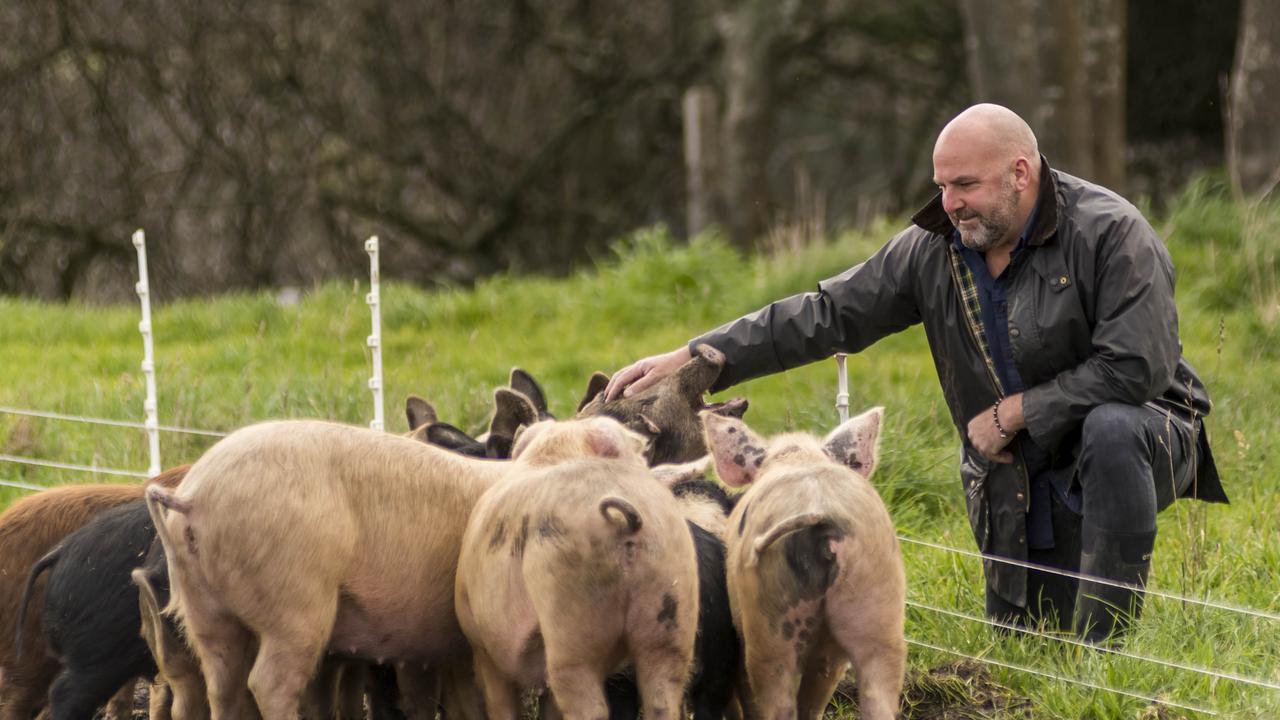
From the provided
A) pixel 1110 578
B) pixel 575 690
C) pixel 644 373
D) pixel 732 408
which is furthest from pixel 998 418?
pixel 575 690

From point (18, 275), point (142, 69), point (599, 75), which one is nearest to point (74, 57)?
point (142, 69)

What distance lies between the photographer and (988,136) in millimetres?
5379

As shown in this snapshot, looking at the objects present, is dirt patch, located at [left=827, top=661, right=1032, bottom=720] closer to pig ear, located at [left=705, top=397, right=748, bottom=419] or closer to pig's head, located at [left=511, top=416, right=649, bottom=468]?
pig ear, located at [left=705, top=397, right=748, bottom=419]

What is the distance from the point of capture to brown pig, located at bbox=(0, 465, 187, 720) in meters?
4.96

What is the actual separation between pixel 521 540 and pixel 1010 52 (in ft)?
26.6

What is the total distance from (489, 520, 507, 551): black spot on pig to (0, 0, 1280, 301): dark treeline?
29.3ft

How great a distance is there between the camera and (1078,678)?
502 centimetres

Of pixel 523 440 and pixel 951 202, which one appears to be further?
pixel 951 202

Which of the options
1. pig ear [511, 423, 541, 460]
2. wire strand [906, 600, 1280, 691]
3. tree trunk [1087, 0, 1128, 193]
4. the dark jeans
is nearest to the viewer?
wire strand [906, 600, 1280, 691]

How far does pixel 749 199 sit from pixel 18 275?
6.19m

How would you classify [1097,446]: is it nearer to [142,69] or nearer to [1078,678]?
[1078,678]

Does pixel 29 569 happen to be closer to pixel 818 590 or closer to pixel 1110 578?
pixel 818 590

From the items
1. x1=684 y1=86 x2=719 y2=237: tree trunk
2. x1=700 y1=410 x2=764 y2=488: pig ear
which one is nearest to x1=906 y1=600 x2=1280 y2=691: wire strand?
x1=700 y1=410 x2=764 y2=488: pig ear

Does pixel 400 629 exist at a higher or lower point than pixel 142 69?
lower
